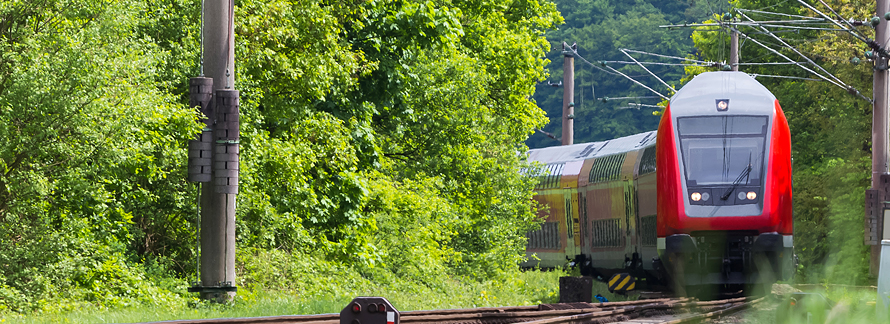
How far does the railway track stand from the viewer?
38.9ft

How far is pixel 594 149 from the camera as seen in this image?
30.0m

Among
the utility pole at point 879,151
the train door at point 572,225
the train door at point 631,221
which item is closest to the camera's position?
the train door at point 631,221

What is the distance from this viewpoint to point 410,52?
76.4 ft

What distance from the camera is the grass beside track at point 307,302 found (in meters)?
12.6

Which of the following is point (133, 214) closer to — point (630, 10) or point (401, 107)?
point (401, 107)

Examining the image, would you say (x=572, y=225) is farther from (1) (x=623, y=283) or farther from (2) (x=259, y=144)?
(2) (x=259, y=144)

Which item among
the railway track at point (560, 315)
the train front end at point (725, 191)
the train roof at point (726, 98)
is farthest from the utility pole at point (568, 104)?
the railway track at point (560, 315)

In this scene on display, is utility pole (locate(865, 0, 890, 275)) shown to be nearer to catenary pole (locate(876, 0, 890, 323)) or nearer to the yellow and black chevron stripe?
catenary pole (locate(876, 0, 890, 323))

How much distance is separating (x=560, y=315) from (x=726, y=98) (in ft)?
17.9

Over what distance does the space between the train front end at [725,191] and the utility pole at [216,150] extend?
7.37 m

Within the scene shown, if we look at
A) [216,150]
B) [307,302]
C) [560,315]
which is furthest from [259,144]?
[560,315]

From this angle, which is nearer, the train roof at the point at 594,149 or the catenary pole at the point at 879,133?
the train roof at the point at 594,149

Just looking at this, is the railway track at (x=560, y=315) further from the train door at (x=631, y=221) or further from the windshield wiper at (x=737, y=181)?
the train door at (x=631, y=221)

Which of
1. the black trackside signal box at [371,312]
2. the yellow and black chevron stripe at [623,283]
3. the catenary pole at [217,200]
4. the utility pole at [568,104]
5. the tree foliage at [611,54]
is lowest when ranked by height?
the yellow and black chevron stripe at [623,283]
